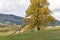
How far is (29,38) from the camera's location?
91.1 ft

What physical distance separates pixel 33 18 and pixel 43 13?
112 inches

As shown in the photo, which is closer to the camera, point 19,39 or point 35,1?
point 19,39

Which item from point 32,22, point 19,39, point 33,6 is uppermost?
point 33,6

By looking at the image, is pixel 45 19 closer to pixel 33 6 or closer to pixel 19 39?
pixel 33 6

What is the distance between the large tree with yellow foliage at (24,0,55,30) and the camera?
2458 inches

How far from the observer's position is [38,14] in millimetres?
63219

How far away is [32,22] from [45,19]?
11.4 ft

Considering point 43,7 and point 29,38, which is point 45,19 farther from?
point 29,38

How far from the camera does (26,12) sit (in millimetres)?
62844

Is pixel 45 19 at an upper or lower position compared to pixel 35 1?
lower

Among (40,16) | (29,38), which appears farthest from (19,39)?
(40,16)

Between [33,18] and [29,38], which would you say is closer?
[29,38]

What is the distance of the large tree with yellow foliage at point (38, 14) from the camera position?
62.4 meters

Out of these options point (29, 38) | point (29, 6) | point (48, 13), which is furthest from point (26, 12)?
point (29, 38)
